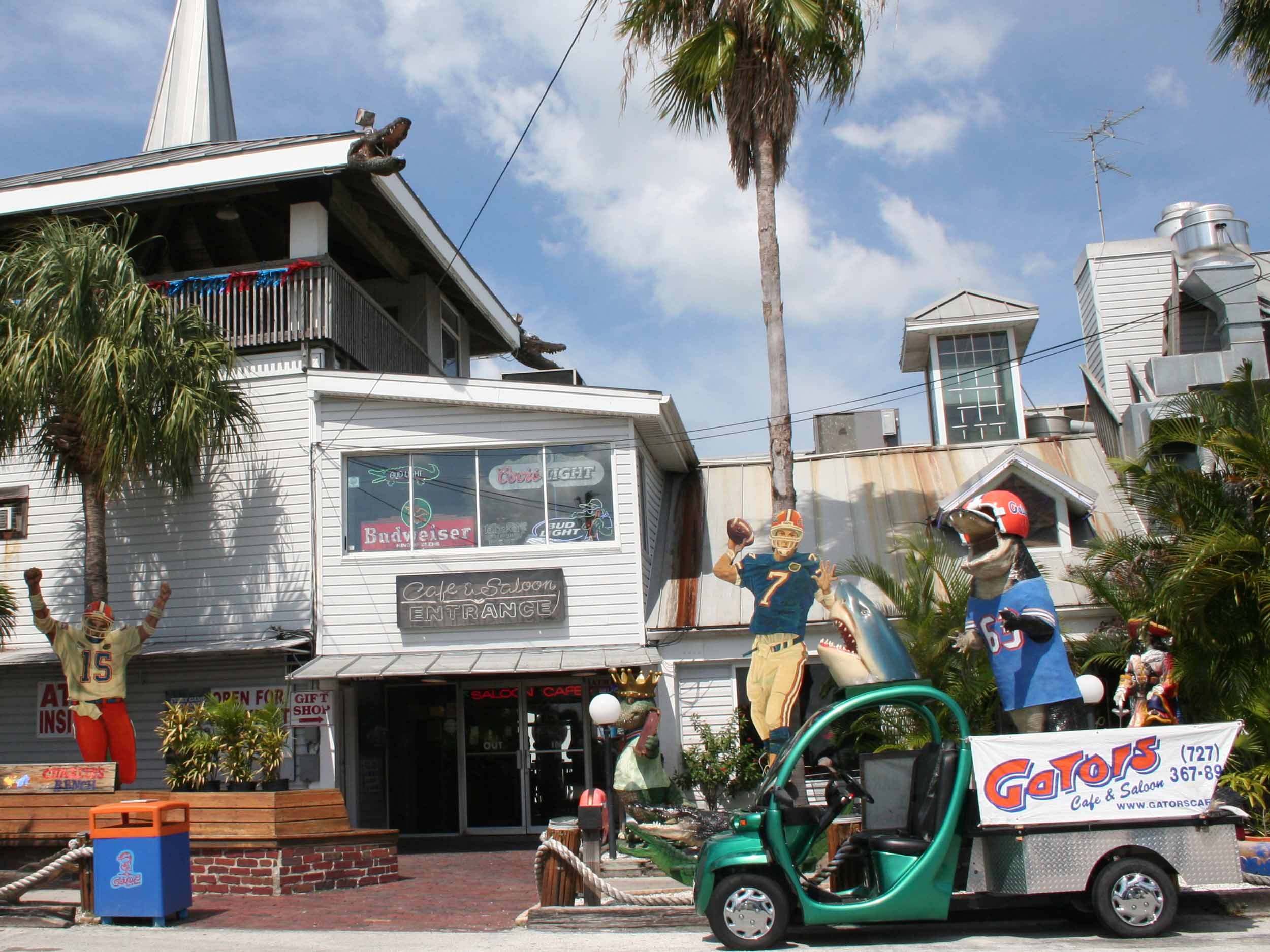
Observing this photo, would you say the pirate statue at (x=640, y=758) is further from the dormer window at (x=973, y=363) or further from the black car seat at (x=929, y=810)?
the dormer window at (x=973, y=363)

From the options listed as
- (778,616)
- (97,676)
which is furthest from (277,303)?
(778,616)

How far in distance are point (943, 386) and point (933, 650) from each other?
7.19m

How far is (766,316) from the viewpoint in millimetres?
13367

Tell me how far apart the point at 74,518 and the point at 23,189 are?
4983 millimetres

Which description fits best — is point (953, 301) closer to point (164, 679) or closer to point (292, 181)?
point (292, 181)


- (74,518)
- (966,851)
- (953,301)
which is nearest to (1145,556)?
(966,851)

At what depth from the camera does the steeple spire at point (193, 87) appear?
20.7m

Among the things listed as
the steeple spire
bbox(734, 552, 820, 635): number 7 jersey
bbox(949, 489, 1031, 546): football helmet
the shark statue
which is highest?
the steeple spire

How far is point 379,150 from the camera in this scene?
1559 cm

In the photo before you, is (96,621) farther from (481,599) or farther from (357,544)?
(481,599)

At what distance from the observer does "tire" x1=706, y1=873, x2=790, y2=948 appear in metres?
7.25

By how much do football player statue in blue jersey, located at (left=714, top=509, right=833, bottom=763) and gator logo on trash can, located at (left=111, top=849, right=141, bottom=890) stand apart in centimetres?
603

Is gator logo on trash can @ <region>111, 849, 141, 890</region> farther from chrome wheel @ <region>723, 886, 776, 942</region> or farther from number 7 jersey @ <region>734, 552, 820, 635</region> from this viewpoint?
number 7 jersey @ <region>734, 552, 820, 635</region>

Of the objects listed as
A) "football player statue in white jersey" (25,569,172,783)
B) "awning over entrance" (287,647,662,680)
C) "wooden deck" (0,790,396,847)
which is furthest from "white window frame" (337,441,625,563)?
"wooden deck" (0,790,396,847)
